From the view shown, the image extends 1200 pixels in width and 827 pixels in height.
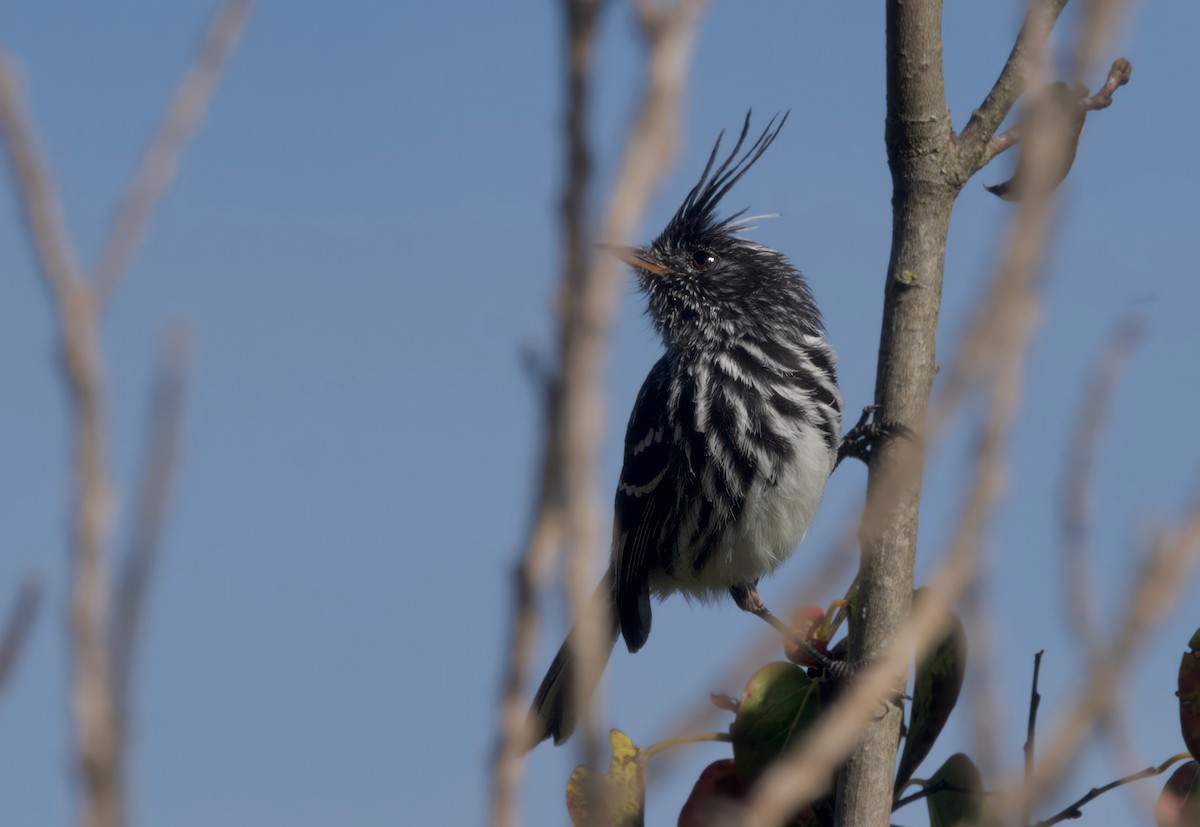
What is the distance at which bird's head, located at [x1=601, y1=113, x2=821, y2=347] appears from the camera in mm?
7152

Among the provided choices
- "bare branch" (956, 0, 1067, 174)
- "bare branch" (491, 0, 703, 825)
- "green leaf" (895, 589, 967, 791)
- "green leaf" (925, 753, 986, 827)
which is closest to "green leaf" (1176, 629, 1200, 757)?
"green leaf" (925, 753, 986, 827)

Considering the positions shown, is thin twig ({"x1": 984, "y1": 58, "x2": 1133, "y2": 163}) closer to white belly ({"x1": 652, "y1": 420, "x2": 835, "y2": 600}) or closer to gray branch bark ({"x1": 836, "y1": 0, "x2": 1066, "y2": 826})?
gray branch bark ({"x1": 836, "y1": 0, "x2": 1066, "y2": 826})

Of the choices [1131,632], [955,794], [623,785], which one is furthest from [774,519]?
[1131,632]

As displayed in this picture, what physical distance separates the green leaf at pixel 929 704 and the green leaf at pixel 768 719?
29 cm

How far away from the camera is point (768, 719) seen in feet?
13.2

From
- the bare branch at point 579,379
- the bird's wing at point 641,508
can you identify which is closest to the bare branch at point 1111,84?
the bird's wing at point 641,508

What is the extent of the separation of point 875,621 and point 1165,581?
2.44m

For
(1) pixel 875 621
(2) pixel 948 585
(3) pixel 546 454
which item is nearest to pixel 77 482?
(3) pixel 546 454

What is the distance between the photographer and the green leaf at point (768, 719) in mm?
3971

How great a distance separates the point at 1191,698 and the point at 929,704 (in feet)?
3.15

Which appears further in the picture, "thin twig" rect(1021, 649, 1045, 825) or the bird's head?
the bird's head

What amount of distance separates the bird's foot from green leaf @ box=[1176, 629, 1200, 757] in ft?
2.89

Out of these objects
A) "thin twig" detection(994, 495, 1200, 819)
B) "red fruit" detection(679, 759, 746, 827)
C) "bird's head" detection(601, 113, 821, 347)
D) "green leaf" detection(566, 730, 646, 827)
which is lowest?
"red fruit" detection(679, 759, 746, 827)

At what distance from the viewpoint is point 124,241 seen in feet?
4.47
